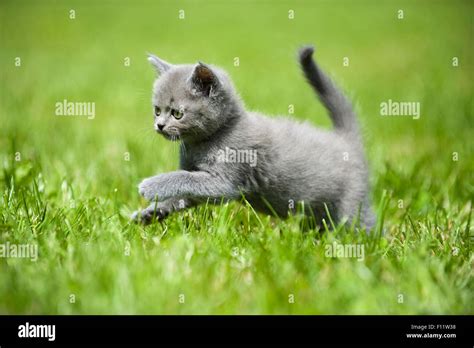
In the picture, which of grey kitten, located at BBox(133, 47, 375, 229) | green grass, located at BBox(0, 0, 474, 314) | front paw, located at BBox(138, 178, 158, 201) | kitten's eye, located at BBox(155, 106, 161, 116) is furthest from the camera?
kitten's eye, located at BBox(155, 106, 161, 116)

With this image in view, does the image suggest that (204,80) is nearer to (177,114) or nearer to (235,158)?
(177,114)

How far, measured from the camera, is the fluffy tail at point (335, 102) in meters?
3.71

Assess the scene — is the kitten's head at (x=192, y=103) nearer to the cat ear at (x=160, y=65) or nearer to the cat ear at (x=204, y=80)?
the cat ear at (x=204, y=80)

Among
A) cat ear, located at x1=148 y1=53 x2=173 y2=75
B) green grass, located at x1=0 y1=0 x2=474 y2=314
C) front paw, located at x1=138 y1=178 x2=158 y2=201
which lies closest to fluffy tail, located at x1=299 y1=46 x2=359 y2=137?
green grass, located at x1=0 y1=0 x2=474 y2=314

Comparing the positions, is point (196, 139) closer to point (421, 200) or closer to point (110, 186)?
point (110, 186)

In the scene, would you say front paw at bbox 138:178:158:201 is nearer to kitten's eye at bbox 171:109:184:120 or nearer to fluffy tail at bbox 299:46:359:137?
kitten's eye at bbox 171:109:184:120

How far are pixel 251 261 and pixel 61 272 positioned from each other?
76 centimetres

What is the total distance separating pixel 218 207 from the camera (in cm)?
319

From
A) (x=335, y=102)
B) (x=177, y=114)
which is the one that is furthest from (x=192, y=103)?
(x=335, y=102)

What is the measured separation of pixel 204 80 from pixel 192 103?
0.44ft

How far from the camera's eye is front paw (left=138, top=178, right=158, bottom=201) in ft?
9.54

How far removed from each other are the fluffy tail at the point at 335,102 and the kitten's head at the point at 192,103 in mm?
763
